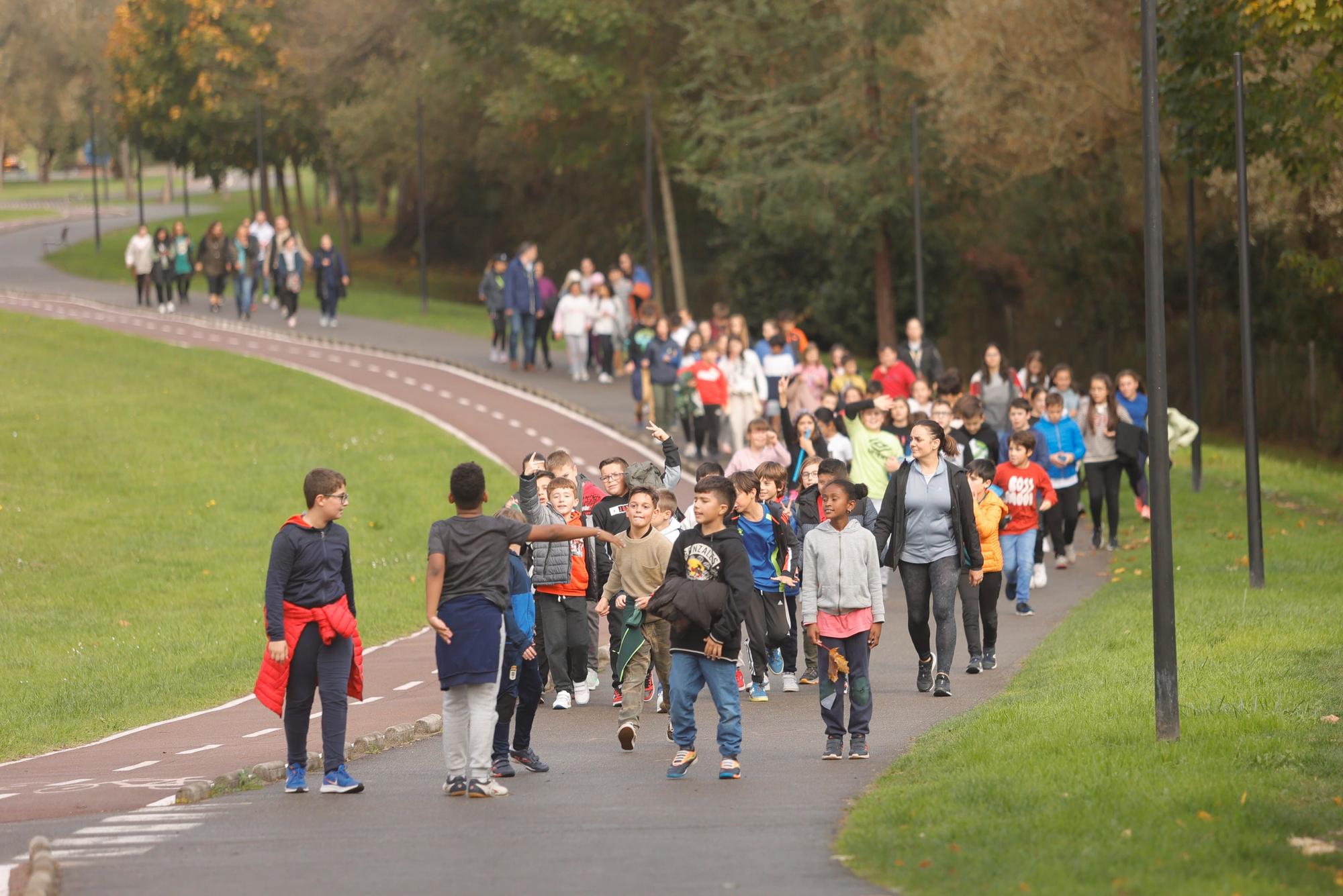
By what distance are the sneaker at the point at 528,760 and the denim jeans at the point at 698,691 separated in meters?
0.88

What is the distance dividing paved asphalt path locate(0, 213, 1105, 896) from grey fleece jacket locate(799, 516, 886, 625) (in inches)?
37.1

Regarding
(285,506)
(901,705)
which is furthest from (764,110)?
(901,705)

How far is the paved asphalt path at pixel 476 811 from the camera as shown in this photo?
820 cm

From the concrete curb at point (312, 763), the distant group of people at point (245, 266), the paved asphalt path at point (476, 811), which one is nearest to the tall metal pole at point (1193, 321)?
the paved asphalt path at point (476, 811)

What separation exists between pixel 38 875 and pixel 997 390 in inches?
587

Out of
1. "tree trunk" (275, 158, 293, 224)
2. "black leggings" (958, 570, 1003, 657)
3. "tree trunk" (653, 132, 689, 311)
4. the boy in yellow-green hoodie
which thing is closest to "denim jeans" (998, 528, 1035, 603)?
the boy in yellow-green hoodie

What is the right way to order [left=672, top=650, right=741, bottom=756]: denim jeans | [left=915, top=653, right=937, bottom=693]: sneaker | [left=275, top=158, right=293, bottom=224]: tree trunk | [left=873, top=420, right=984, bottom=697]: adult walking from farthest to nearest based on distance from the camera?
[left=275, top=158, right=293, bottom=224]: tree trunk
[left=915, top=653, right=937, bottom=693]: sneaker
[left=873, top=420, right=984, bottom=697]: adult walking
[left=672, top=650, right=741, bottom=756]: denim jeans

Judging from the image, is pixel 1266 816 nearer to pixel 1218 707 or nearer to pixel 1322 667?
pixel 1218 707

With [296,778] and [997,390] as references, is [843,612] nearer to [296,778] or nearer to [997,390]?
[296,778]

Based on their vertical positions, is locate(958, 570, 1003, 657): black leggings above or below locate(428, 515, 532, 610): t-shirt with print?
below

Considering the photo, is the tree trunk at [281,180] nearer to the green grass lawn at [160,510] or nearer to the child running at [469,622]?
the green grass lawn at [160,510]

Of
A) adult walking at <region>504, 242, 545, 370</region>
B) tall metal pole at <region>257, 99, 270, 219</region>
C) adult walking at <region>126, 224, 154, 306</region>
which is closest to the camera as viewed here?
adult walking at <region>504, 242, 545, 370</region>

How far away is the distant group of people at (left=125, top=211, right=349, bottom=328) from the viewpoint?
38.6 meters

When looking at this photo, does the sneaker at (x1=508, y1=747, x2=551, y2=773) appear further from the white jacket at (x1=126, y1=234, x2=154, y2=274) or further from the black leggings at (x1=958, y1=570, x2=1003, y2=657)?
the white jacket at (x1=126, y1=234, x2=154, y2=274)
